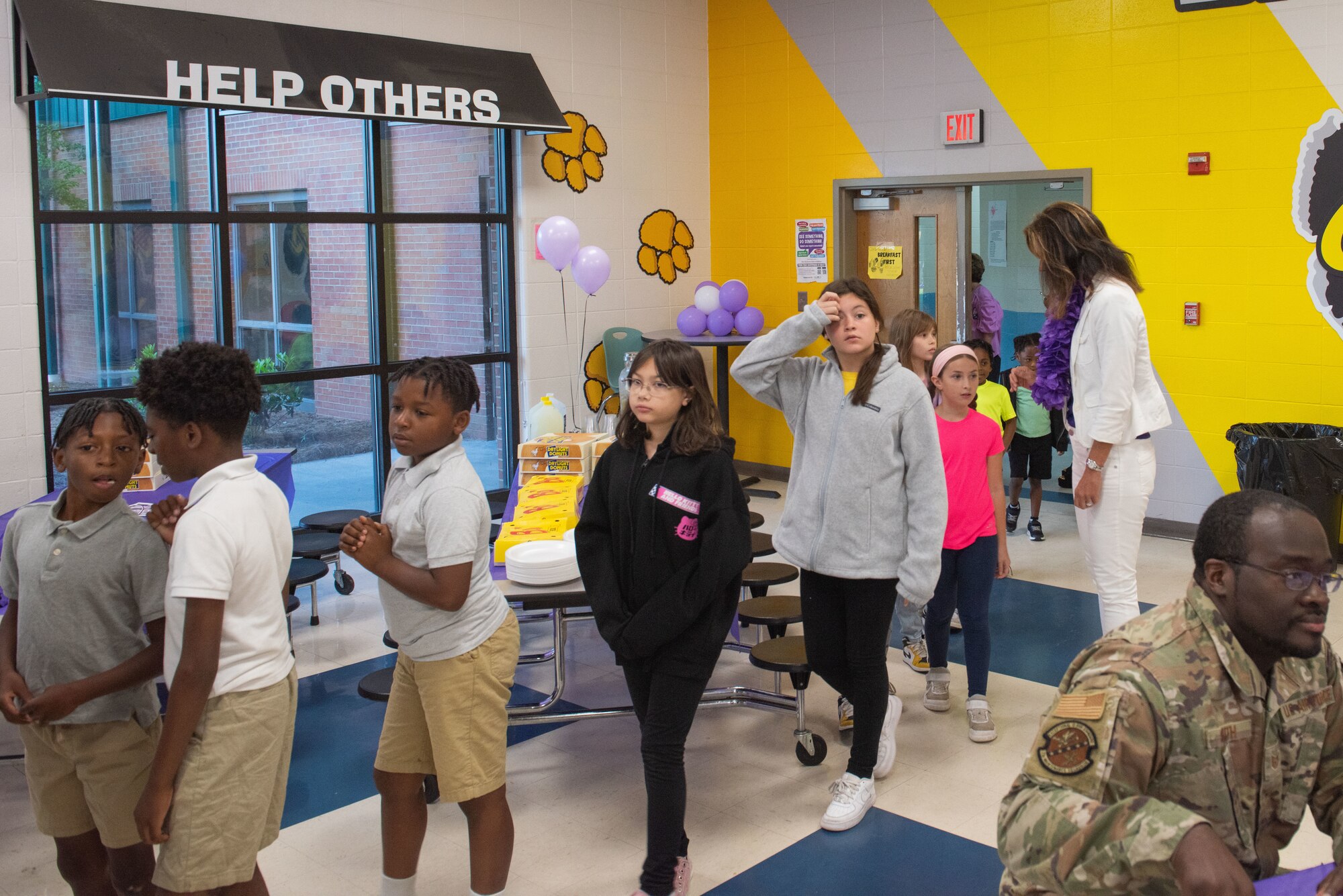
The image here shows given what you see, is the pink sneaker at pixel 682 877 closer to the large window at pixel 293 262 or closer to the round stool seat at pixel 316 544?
the round stool seat at pixel 316 544

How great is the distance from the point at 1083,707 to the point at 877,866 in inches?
71.7

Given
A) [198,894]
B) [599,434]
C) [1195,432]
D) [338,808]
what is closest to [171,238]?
[599,434]

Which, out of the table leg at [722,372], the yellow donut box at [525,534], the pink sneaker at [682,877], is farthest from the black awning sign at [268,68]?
the pink sneaker at [682,877]

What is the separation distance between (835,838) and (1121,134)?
537cm

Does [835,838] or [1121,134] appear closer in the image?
[835,838]

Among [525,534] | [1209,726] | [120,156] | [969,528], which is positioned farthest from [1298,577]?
[120,156]

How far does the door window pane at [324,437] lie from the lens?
23.9 feet

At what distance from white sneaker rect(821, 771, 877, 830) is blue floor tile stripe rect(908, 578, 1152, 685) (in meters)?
1.24

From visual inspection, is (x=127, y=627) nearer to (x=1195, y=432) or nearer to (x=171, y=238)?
(x=171, y=238)

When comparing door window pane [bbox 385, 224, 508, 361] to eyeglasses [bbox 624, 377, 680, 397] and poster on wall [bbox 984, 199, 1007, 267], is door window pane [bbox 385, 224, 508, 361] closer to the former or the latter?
eyeglasses [bbox 624, 377, 680, 397]

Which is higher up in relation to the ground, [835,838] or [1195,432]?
[1195,432]

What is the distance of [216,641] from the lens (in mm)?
2158

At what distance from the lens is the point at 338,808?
3.74 metres

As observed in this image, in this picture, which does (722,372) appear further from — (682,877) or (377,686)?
(682,877)
